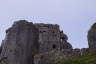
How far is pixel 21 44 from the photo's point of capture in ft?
160

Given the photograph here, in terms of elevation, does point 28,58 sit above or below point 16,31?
below

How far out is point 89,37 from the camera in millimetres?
41062

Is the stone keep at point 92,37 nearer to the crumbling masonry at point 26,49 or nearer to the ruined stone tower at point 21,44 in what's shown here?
the crumbling masonry at point 26,49

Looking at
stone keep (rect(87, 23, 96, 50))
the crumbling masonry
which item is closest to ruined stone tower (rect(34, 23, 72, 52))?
the crumbling masonry

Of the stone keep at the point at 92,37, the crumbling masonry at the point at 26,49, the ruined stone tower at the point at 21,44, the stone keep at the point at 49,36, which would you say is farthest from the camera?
the stone keep at the point at 49,36

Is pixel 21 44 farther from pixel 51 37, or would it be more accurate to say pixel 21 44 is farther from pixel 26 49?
pixel 51 37

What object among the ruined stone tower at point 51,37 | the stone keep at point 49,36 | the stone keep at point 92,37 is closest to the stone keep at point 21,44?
the stone keep at point 49,36

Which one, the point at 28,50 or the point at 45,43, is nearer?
the point at 28,50

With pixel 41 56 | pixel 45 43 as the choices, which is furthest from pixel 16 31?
pixel 45 43

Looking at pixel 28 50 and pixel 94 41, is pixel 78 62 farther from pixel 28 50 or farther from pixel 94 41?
pixel 28 50

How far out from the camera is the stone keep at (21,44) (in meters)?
47.1

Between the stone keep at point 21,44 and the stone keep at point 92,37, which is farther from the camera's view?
the stone keep at point 21,44

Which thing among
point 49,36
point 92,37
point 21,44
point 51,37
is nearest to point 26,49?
point 21,44

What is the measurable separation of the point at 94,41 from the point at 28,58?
13.4 meters
